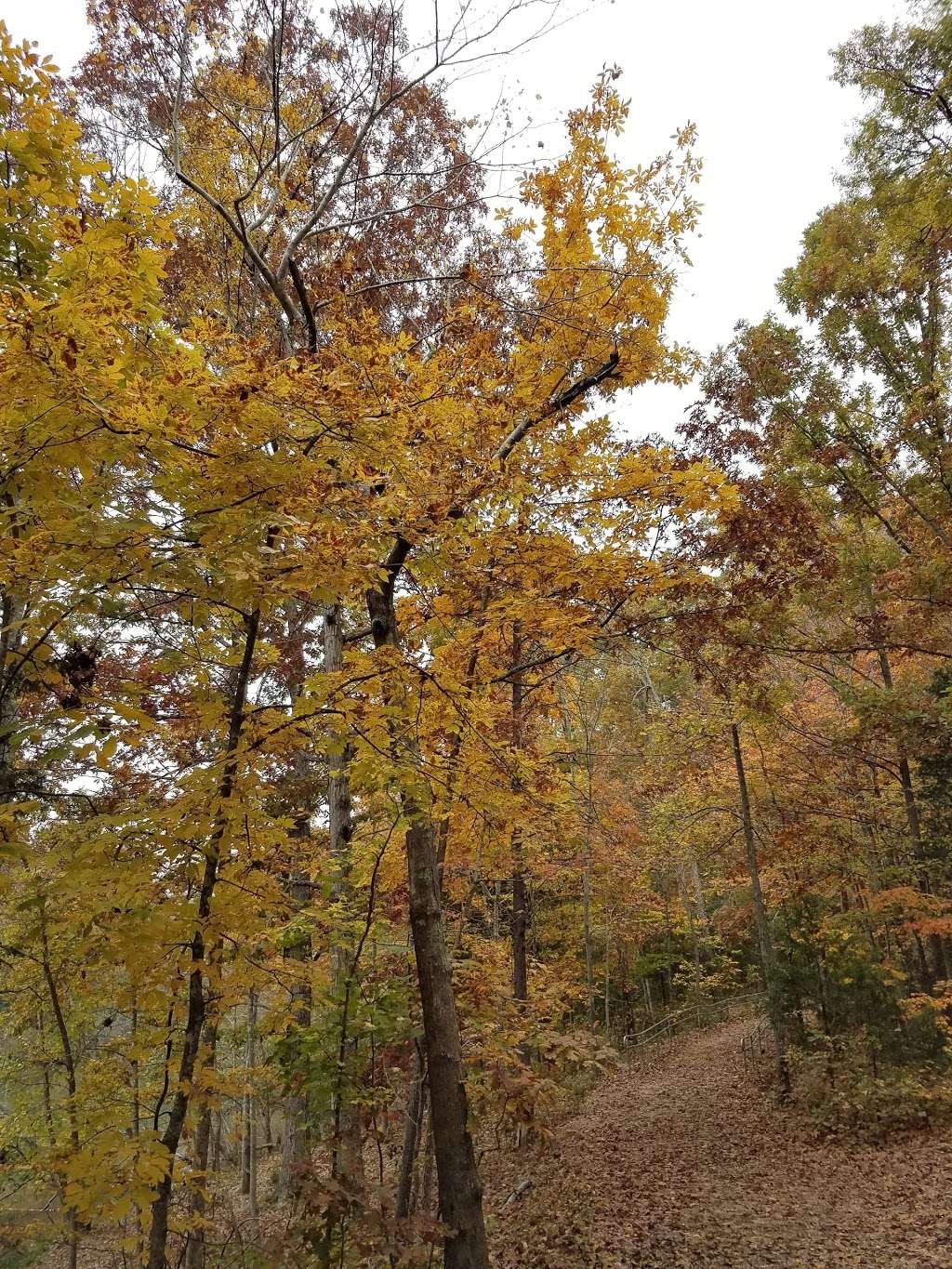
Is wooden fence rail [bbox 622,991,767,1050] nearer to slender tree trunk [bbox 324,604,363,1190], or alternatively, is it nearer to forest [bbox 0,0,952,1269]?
forest [bbox 0,0,952,1269]

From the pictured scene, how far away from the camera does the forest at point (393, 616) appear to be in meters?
2.61

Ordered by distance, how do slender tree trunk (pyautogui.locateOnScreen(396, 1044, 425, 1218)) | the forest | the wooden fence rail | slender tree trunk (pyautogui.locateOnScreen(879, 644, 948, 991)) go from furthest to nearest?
the wooden fence rail, slender tree trunk (pyautogui.locateOnScreen(879, 644, 948, 991)), slender tree trunk (pyautogui.locateOnScreen(396, 1044, 425, 1218)), the forest

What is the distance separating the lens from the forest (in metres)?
2.61

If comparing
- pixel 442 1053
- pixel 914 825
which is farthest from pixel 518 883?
pixel 914 825

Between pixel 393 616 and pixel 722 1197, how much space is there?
769 cm

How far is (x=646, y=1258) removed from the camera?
19.4ft

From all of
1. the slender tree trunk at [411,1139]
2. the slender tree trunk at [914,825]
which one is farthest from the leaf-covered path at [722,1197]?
the slender tree trunk at [914,825]

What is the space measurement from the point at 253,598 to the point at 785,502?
22.4ft

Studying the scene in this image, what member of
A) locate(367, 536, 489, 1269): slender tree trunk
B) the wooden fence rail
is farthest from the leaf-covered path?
the wooden fence rail

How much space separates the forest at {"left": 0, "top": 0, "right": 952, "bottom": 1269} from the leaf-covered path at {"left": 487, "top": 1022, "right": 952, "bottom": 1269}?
8 cm

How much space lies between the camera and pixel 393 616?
501cm

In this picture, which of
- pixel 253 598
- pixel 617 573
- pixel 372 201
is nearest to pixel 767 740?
pixel 617 573

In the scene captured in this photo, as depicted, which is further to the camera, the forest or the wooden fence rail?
the wooden fence rail

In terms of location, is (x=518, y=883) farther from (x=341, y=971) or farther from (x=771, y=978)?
(x=341, y=971)
